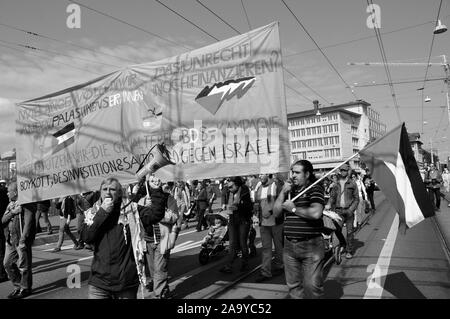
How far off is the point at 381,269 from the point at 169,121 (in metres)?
4.45

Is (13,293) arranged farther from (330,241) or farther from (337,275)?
(330,241)

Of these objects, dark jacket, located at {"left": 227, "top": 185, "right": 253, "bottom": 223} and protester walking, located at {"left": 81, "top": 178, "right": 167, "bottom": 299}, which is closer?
protester walking, located at {"left": 81, "top": 178, "right": 167, "bottom": 299}

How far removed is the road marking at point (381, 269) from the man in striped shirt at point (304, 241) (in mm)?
1657

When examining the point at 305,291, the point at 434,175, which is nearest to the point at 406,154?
the point at 305,291

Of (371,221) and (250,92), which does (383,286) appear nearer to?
(250,92)

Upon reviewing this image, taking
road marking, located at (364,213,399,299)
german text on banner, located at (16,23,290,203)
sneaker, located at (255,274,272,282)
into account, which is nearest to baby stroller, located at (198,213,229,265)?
sneaker, located at (255,274,272,282)

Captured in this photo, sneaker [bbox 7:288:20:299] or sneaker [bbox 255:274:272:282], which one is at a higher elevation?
sneaker [bbox 7:288:20:299]

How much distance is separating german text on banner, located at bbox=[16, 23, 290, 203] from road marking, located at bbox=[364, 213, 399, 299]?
2.35 metres

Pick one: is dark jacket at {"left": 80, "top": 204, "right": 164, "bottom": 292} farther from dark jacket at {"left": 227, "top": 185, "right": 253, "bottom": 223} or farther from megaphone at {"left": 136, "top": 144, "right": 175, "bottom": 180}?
dark jacket at {"left": 227, "top": 185, "right": 253, "bottom": 223}

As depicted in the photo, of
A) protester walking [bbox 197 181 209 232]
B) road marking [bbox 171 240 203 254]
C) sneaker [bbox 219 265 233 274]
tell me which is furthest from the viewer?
protester walking [bbox 197 181 209 232]

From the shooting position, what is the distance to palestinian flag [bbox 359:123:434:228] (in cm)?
396

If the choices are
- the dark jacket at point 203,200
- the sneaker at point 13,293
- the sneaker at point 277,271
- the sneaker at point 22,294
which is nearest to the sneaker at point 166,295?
the sneaker at point 277,271

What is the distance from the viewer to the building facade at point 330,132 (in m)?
88.2

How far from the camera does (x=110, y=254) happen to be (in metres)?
3.35
